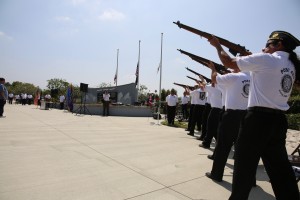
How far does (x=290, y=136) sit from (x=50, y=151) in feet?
35.7

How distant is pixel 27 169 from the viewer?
3988 millimetres

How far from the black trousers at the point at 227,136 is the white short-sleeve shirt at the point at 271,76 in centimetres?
148

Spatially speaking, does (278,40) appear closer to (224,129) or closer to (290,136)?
(224,129)

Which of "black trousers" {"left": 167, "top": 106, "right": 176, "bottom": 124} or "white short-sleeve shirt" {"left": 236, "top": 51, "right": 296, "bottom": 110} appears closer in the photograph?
"white short-sleeve shirt" {"left": 236, "top": 51, "right": 296, "bottom": 110}

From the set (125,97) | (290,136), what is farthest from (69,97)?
(290,136)

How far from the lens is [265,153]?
8.35 feet

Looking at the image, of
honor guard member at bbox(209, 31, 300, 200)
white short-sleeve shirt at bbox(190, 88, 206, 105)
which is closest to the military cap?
honor guard member at bbox(209, 31, 300, 200)

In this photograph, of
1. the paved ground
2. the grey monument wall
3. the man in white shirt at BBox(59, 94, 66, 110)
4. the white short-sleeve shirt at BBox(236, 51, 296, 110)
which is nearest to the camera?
the white short-sleeve shirt at BBox(236, 51, 296, 110)

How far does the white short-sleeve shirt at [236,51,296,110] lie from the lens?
8.00 feet

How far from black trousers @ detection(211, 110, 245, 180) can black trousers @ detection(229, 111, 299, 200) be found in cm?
146

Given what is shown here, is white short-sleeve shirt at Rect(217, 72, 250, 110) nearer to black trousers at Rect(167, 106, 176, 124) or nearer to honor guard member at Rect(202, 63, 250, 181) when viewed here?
honor guard member at Rect(202, 63, 250, 181)

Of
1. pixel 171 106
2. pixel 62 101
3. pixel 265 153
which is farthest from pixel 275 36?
pixel 62 101

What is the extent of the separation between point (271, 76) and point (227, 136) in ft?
5.85

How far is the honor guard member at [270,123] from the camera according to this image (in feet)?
8.01
